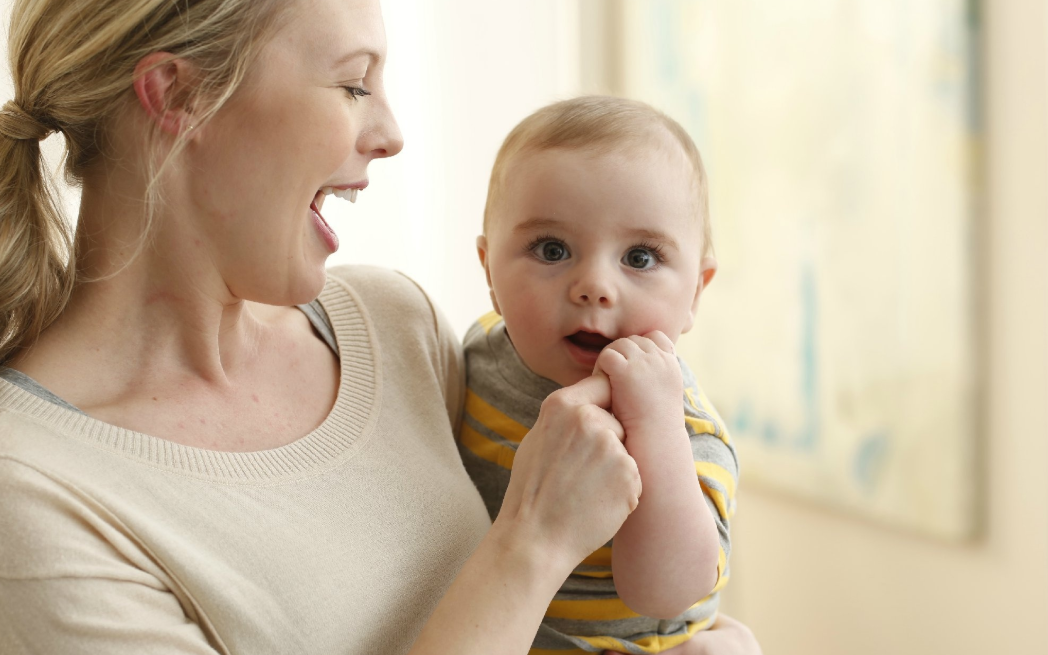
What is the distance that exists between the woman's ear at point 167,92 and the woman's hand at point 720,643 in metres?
0.91

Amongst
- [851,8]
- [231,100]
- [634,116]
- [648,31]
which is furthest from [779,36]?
[231,100]

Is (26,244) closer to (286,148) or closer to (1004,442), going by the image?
(286,148)

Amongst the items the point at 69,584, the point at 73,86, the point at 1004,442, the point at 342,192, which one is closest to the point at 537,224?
the point at 342,192

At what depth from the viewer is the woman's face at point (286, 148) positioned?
1.15 metres

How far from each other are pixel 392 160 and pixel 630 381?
80.4 inches

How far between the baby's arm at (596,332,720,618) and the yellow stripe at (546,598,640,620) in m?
0.09

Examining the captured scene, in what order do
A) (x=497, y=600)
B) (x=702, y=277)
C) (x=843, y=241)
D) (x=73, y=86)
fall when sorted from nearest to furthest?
(x=497, y=600)
(x=73, y=86)
(x=702, y=277)
(x=843, y=241)

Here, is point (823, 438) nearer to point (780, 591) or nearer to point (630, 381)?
point (780, 591)

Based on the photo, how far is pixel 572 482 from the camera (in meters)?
1.09

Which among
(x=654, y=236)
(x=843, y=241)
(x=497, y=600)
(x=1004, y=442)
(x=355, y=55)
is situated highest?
(x=355, y=55)

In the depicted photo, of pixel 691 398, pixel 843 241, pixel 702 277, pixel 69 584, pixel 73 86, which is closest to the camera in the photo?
pixel 69 584

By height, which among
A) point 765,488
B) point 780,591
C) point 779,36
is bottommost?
point 780,591

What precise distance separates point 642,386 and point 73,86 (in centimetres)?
79

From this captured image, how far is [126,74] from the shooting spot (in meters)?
1.13
